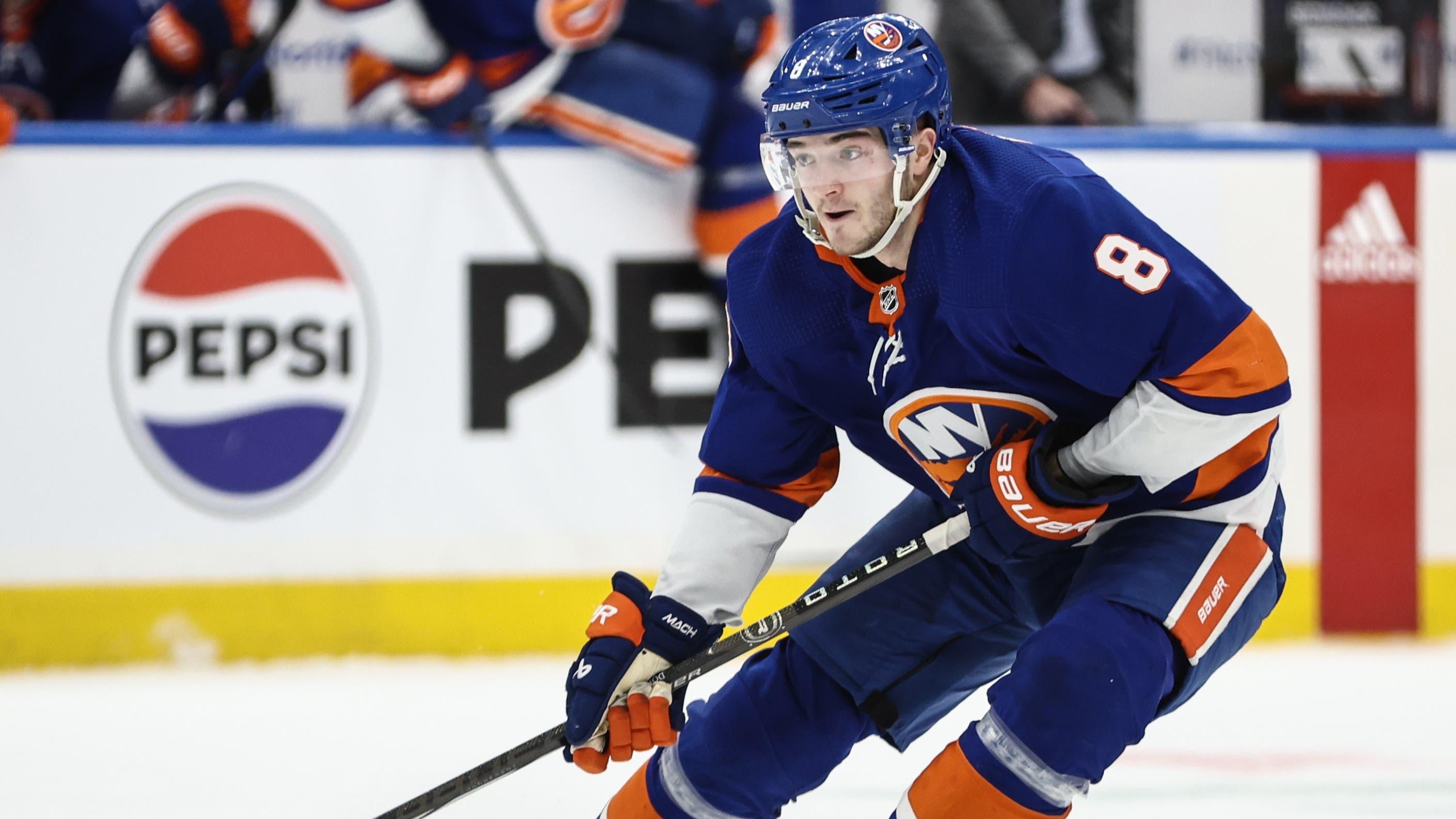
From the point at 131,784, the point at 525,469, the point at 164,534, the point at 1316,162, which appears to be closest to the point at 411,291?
the point at 525,469

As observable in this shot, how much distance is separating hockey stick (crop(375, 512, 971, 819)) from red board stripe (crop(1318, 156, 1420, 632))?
2346 millimetres

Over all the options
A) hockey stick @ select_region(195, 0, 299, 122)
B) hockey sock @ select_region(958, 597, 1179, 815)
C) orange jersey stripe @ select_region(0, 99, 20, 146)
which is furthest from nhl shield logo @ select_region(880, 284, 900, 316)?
hockey stick @ select_region(195, 0, 299, 122)

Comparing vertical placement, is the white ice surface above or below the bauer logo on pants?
below

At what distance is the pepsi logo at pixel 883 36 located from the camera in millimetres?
2080

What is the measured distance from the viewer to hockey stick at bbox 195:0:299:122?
4402 millimetres

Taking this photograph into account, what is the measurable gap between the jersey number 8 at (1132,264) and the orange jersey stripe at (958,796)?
563 millimetres

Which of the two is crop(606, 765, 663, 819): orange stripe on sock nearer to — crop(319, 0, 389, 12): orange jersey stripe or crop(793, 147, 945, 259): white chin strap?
crop(793, 147, 945, 259): white chin strap

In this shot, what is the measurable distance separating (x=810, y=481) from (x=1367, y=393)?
2.45 m

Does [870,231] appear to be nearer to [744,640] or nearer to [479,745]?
[744,640]

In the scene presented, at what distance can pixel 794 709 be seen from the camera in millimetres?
2223

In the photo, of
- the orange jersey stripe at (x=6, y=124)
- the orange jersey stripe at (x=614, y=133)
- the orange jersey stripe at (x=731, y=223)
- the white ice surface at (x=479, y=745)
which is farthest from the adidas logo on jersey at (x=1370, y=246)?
the orange jersey stripe at (x=6, y=124)

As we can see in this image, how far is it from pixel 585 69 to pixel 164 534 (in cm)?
145

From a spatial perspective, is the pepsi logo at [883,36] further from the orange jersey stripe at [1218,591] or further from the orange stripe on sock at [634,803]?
the orange stripe on sock at [634,803]

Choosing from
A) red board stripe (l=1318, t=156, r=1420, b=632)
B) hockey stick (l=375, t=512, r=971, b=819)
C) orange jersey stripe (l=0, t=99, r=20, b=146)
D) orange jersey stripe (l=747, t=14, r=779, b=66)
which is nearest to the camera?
hockey stick (l=375, t=512, r=971, b=819)
